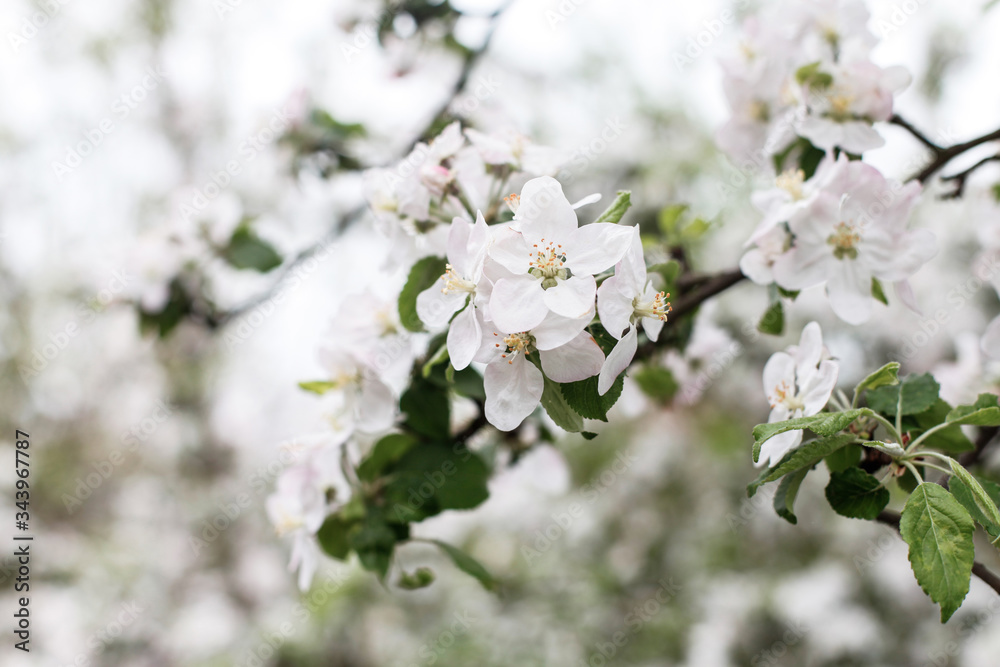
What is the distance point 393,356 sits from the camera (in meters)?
0.87

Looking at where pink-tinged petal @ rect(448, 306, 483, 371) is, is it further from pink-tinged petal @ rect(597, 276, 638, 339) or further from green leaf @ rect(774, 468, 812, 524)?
green leaf @ rect(774, 468, 812, 524)

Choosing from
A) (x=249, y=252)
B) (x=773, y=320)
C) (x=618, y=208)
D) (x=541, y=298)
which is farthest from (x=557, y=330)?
(x=249, y=252)

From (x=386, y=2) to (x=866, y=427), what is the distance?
145 centimetres

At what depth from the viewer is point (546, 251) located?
1.94 feet

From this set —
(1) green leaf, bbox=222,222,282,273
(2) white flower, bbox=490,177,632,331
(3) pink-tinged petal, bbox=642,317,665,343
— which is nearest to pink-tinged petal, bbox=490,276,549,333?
(2) white flower, bbox=490,177,632,331

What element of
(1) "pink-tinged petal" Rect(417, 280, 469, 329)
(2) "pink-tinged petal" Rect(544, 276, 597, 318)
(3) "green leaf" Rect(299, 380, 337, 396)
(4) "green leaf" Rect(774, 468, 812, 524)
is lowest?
(3) "green leaf" Rect(299, 380, 337, 396)

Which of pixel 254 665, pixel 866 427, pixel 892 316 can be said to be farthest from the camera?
pixel 892 316

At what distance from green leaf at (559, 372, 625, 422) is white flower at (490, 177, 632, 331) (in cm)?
8

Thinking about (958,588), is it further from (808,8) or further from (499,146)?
(808,8)

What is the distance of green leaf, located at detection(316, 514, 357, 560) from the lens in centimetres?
94

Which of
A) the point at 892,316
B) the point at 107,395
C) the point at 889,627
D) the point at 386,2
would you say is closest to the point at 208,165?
the point at 107,395

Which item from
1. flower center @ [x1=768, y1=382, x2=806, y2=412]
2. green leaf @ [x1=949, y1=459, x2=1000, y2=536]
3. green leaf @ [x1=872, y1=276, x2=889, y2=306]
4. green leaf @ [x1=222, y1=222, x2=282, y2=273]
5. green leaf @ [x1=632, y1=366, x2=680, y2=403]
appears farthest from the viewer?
green leaf @ [x1=222, y1=222, x2=282, y2=273]

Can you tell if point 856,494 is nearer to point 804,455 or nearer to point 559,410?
point 804,455

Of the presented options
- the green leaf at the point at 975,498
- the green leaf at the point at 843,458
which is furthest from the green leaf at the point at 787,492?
the green leaf at the point at 975,498
